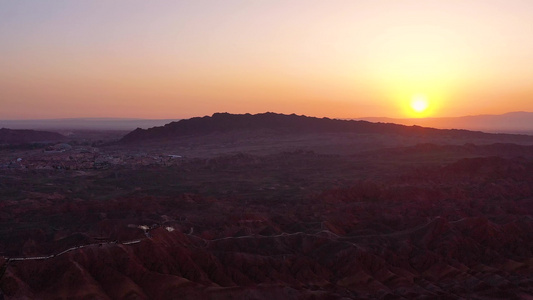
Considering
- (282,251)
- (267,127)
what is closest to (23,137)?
→ (267,127)

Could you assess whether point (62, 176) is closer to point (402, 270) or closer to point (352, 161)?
point (352, 161)

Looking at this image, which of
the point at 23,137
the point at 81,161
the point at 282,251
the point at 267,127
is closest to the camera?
the point at 282,251

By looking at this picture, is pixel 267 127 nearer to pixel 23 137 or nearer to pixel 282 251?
pixel 23 137

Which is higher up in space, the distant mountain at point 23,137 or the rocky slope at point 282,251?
the distant mountain at point 23,137

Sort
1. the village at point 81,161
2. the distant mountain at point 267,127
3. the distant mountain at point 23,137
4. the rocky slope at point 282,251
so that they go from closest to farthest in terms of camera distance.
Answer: the rocky slope at point 282,251 < the village at point 81,161 < the distant mountain at point 267,127 < the distant mountain at point 23,137

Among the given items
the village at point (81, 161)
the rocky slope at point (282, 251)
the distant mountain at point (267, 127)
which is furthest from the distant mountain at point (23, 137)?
the rocky slope at point (282, 251)

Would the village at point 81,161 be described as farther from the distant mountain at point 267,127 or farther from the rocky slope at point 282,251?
the distant mountain at point 267,127

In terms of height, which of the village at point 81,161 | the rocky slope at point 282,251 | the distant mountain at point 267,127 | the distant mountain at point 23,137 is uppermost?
the distant mountain at point 267,127

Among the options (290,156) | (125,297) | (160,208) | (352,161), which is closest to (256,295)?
(125,297)

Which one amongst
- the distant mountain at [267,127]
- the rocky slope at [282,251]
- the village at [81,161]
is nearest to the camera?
the rocky slope at [282,251]

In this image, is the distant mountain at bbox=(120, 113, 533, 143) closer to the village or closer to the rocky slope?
the village
